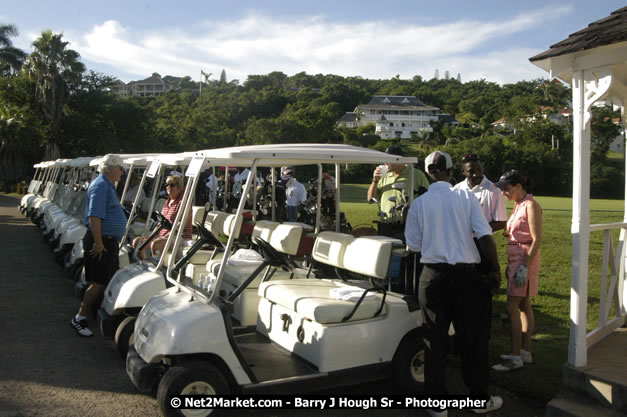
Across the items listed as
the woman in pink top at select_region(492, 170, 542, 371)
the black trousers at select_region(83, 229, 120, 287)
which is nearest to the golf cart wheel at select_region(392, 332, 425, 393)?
the woman in pink top at select_region(492, 170, 542, 371)

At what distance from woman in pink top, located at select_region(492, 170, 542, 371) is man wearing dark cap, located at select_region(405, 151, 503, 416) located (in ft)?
2.86

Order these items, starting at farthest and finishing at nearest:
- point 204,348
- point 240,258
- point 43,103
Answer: point 43,103 → point 240,258 → point 204,348

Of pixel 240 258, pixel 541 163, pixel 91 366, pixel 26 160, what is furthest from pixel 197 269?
pixel 541 163

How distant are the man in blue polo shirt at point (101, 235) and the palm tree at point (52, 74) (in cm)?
3531

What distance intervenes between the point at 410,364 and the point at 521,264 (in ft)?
4.32

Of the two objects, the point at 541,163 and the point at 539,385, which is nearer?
the point at 539,385

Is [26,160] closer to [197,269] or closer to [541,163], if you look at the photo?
[197,269]

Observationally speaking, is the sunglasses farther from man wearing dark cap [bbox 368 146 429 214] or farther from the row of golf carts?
man wearing dark cap [bbox 368 146 429 214]

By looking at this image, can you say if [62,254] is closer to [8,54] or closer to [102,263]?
[102,263]

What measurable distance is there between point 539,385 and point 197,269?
3526 mm

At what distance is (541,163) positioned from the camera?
56406mm

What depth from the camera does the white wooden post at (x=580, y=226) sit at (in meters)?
4.11

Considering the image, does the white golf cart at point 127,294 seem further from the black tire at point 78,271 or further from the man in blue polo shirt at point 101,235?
the black tire at point 78,271

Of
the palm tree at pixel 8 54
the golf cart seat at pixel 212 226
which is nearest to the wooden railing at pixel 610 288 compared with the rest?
the golf cart seat at pixel 212 226
